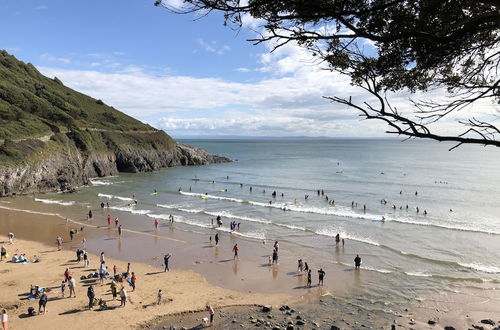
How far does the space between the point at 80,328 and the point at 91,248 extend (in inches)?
567

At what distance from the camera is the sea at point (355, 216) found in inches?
987

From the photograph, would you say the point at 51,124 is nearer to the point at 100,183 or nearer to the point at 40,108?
the point at 40,108

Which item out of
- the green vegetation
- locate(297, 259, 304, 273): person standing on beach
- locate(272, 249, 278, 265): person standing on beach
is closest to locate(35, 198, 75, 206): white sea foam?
the green vegetation

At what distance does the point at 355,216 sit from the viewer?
43.0 metres

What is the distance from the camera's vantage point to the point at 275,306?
1967 centimetres

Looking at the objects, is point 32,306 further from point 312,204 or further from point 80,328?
point 312,204

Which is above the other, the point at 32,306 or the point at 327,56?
the point at 327,56

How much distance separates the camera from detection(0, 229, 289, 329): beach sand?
17297mm

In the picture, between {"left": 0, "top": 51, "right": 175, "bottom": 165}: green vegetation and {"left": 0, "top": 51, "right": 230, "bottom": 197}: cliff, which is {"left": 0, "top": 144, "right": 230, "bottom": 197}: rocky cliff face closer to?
{"left": 0, "top": 51, "right": 230, "bottom": 197}: cliff

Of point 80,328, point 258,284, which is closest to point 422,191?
point 258,284

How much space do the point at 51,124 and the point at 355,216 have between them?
6002 cm

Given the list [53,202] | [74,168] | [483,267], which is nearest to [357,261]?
[483,267]

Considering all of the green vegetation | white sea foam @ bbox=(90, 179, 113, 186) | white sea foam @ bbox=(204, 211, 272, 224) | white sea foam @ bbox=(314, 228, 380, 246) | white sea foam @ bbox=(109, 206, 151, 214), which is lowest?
white sea foam @ bbox=(314, 228, 380, 246)

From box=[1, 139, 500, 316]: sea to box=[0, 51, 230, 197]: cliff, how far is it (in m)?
3.88
